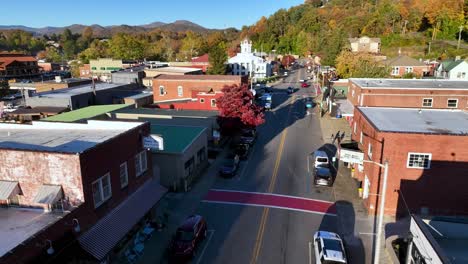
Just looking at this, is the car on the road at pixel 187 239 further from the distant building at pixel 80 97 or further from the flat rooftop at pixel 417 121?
the distant building at pixel 80 97

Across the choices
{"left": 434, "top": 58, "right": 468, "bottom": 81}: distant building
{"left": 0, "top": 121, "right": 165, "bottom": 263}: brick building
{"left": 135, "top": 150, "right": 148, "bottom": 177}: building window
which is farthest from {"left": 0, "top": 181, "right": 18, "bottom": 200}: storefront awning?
{"left": 434, "top": 58, "right": 468, "bottom": 81}: distant building

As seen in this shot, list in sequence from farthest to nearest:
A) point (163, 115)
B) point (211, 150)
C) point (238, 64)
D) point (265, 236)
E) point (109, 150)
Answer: point (238, 64) → point (163, 115) → point (211, 150) → point (265, 236) → point (109, 150)

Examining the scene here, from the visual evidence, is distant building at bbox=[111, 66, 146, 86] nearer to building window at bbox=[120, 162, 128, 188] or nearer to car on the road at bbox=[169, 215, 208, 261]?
building window at bbox=[120, 162, 128, 188]

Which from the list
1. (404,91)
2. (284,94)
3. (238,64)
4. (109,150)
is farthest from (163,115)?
(238,64)

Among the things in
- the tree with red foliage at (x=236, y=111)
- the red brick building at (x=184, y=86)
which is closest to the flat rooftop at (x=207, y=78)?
the red brick building at (x=184, y=86)

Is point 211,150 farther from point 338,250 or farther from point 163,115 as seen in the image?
point 338,250

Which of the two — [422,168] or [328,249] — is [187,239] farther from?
[422,168]

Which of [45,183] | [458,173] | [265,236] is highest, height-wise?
[45,183]
